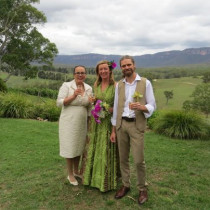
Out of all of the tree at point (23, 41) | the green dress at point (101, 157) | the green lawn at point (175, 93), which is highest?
the tree at point (23, 41)

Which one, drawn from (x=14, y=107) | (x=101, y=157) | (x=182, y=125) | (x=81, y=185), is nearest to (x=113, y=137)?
(x=101, y=157)

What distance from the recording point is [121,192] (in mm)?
3920

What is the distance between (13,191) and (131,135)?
2.32 m

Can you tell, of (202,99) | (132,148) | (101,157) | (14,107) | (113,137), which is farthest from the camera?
(202,99)

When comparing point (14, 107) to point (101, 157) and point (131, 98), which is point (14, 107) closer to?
point (101, 157)

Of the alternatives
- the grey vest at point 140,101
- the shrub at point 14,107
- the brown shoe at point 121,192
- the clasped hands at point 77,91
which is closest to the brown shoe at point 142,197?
the brown shoe at point 121,192

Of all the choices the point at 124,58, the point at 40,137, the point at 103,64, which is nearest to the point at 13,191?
the point at 103,64

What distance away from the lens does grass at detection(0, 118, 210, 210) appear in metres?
3.81

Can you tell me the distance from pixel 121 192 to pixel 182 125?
17.5ft

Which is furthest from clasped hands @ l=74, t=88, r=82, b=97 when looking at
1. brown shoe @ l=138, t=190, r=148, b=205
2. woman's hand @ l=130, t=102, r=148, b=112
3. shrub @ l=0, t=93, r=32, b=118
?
shrub @ l=0, t=93, r=32, b=118

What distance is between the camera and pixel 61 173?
4988 mm

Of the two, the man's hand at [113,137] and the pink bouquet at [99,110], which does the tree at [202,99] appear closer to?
the man's hand at [113,137]

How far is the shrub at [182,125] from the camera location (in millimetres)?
8422

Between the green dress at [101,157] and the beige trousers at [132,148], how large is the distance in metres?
0.22
